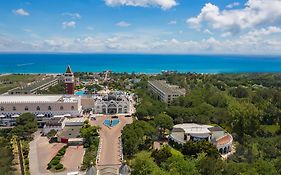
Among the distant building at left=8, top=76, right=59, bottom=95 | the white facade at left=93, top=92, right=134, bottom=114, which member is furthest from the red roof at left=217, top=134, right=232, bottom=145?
the distant building at left=8, top=76, right=59, bottom=95

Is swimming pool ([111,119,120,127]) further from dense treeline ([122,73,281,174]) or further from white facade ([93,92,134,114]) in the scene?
white facade ([93,92,134,114])

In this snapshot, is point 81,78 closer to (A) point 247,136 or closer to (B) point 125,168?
(A) point 247,136

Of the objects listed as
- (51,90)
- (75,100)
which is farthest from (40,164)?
(51,90)

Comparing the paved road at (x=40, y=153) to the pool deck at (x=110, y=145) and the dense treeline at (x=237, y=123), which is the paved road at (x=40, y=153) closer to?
the pool deck at (x=110, y=145)

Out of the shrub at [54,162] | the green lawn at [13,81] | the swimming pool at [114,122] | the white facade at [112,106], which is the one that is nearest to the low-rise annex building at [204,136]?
the swimming pool at [114,122]

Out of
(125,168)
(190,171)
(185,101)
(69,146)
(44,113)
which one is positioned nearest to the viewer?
(125,168)

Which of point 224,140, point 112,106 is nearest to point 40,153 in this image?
point 112,106
